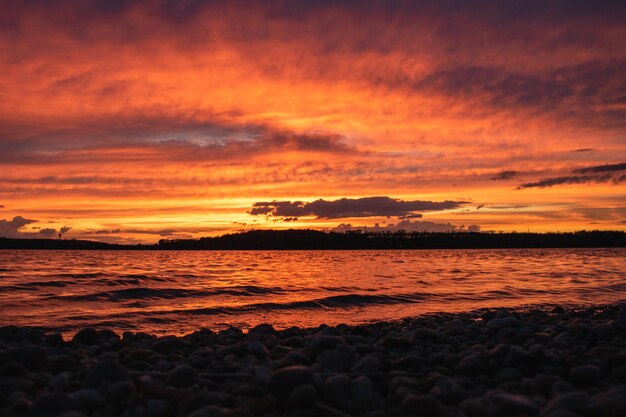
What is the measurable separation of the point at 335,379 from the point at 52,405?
2.16 metres

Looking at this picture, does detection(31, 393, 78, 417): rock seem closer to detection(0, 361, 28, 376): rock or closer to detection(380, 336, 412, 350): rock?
detection(0, 361, 28, 376): rock

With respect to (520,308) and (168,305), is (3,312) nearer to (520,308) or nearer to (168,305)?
(168,305)

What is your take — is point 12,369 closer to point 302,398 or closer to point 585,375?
point 302,398

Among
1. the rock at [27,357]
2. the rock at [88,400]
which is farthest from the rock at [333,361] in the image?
the rock at [27,357]

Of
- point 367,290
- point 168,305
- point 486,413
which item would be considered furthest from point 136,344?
point 367,290

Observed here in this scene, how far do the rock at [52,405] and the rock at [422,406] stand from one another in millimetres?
2450

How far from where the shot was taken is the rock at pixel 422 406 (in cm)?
373

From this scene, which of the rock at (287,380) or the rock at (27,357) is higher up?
the rock at (287,380)

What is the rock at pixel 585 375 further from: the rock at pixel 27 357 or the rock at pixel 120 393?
the rock at pixel 27 357

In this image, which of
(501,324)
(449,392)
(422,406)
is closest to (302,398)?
(422,406)

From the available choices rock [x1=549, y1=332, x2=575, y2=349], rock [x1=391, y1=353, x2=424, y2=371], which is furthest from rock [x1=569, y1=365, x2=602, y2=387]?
rock [x1=549, y1=332, x2=575, y2=349]

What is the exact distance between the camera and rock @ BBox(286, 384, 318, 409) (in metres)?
3.92

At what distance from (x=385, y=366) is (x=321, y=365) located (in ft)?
2.21

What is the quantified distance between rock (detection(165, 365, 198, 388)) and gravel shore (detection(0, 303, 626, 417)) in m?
0.01
